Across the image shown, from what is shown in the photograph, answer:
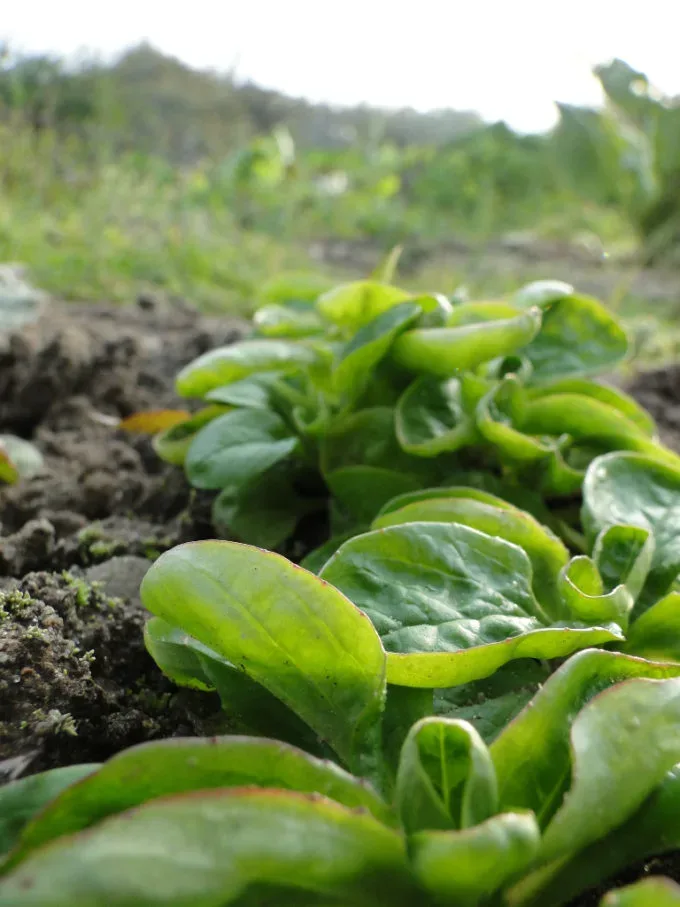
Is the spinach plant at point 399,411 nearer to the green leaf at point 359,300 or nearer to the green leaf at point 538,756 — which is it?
the green leaf at point 359,300

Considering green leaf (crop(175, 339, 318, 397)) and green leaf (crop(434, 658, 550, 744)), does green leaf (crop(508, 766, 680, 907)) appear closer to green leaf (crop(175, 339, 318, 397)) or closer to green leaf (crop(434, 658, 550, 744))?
green leaf (crop(434, 658, 550, 744))

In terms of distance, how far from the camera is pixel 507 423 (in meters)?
1.12

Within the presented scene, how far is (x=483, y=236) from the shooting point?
266 inches

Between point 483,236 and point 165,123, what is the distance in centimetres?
349

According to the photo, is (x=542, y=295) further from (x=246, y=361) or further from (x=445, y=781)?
(x=445, y=781)

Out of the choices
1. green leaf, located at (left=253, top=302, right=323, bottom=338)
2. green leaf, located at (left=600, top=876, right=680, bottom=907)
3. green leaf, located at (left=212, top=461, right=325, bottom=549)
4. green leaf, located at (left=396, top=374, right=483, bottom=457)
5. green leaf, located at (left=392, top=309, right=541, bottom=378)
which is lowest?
green leaf, located at (left=212, top=461, right=325, bottom=549)

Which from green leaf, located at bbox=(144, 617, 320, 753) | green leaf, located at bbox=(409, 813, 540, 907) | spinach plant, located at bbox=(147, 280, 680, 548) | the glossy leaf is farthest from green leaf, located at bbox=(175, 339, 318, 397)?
green leaf, located at bbox=(409, 813, 540, 907)

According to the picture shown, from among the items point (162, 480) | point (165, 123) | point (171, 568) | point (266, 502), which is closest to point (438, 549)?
point (171, 568)

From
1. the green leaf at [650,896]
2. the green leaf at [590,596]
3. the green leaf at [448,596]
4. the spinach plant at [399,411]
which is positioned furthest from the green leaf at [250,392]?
the green leaf at [650,896]

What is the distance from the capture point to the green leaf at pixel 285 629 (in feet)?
2.10

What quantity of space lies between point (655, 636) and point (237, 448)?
1.86 ft

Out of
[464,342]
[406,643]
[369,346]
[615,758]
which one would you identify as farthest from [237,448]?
[615,758]

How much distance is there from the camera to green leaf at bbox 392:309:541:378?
1.00 m

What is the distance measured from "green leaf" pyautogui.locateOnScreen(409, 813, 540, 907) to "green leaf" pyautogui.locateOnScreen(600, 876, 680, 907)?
58 mm
